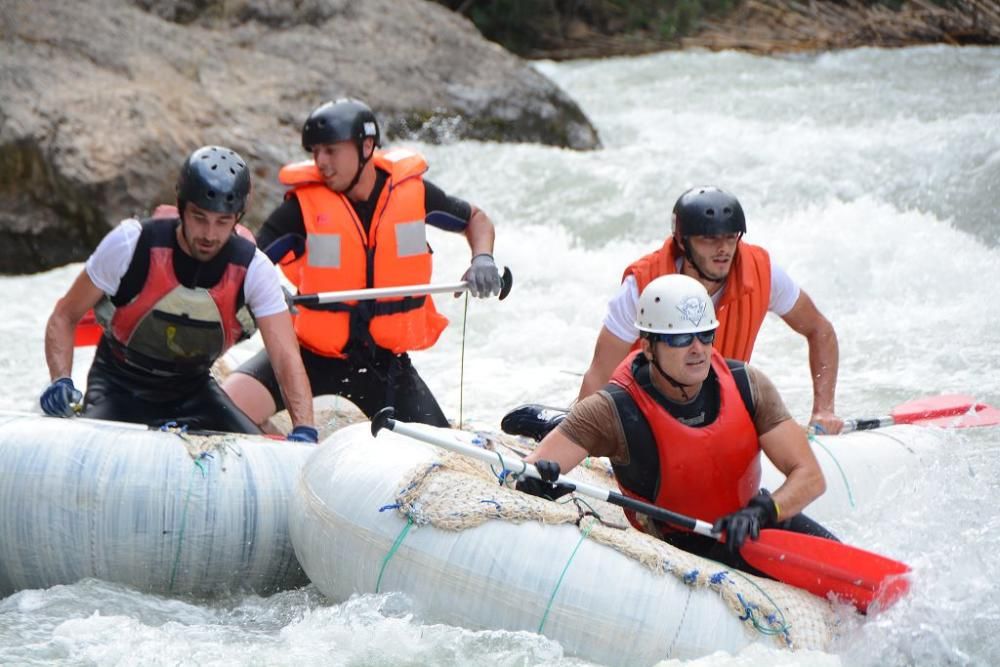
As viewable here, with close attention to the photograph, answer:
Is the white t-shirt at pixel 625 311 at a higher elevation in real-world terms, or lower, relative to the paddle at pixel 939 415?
higher

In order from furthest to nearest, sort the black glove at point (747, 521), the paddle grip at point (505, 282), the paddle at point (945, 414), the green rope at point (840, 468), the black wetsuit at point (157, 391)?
1. the paddle at point (945, 414)
2. the paddle grip at point (505, 282)
3. the green rope at point (840, 468)
4. the black wetsuit at point (157, 391)
5. the black glove at point (747, 521)

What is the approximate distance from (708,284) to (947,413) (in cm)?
151

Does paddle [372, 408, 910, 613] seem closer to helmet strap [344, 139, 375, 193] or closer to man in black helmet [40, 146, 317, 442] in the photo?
man in black helmet [40, 146, 317, 442]

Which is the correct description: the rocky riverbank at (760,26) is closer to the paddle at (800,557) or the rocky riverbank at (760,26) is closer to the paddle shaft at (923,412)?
the paddle shaft at (923,412)

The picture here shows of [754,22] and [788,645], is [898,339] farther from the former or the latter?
[754,22]

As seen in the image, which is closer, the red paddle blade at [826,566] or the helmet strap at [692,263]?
the red paddle blade at [826,566]

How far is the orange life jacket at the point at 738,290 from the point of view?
478cm

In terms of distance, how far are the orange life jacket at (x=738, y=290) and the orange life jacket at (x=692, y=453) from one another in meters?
0.76

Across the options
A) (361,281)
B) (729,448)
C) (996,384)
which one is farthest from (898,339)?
(729,448)

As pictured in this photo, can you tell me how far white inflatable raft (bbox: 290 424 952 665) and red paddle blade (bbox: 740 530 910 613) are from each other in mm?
50

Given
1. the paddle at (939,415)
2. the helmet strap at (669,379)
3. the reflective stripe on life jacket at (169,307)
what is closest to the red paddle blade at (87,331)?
the reflective stripe on life jacket at (169,307)

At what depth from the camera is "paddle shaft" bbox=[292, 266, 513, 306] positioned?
5180mm

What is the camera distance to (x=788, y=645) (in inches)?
144

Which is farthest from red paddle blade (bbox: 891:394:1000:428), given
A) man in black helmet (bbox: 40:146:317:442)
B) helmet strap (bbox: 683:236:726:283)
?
man in black helmet (bbox: 40:146:317:442)
